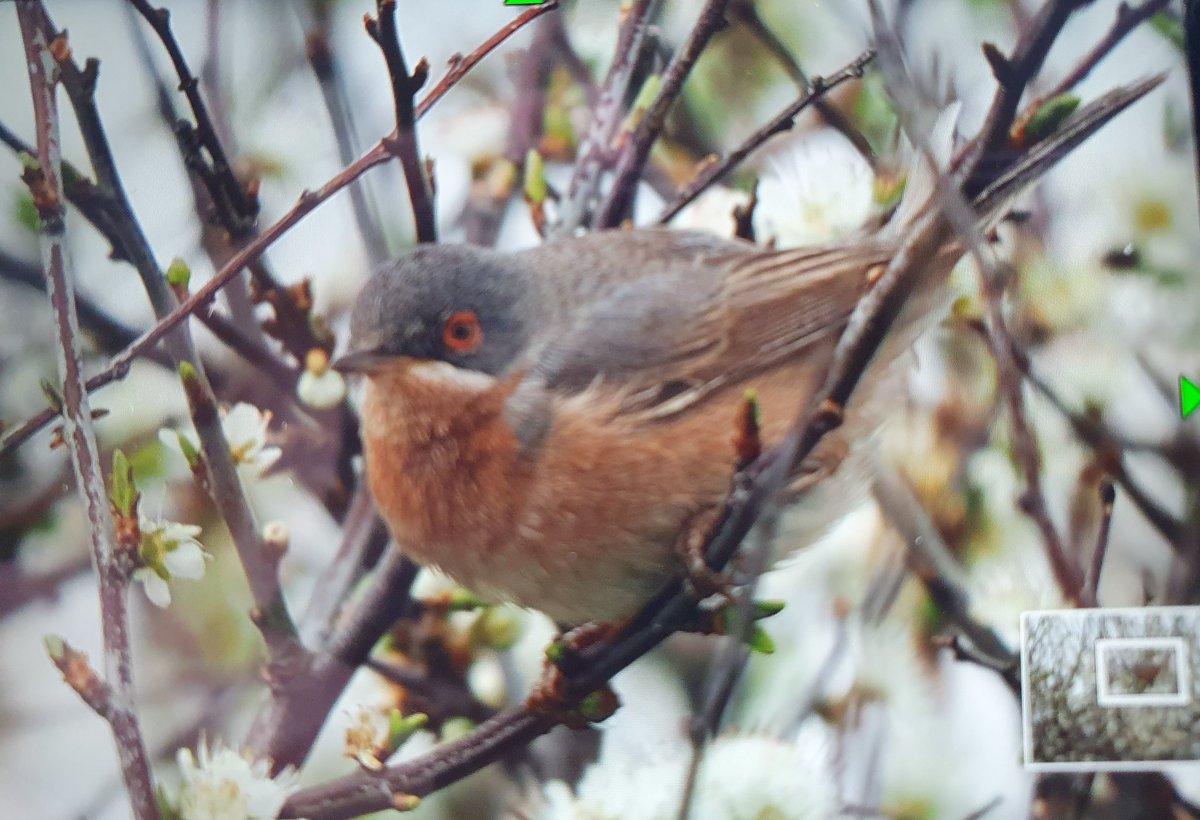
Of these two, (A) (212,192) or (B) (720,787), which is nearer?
(B) (720,787)

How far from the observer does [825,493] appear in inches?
40.8

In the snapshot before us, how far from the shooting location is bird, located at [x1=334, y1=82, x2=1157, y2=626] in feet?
3.30

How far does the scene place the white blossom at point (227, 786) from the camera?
3.72ft

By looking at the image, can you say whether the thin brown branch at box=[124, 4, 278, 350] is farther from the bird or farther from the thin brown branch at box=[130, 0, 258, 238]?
the bird

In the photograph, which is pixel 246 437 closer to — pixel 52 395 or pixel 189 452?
pixel 189 452

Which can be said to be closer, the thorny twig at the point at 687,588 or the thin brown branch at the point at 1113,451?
the thorny twig at the point at 687,588

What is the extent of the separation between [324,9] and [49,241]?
41 centimetres

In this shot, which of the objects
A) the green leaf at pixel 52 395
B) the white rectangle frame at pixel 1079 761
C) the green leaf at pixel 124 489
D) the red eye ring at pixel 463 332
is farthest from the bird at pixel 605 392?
the green leaf at pixel 52 395

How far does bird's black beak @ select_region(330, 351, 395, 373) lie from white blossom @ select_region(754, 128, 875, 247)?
1.33ft

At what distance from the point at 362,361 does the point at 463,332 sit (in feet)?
0.33

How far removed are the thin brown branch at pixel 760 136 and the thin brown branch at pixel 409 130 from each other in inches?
10.0

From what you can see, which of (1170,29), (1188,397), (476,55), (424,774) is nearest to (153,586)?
(424,774)

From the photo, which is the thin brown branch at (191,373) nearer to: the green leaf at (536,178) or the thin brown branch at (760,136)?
the green leaf at (536,178)

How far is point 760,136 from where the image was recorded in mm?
1142
